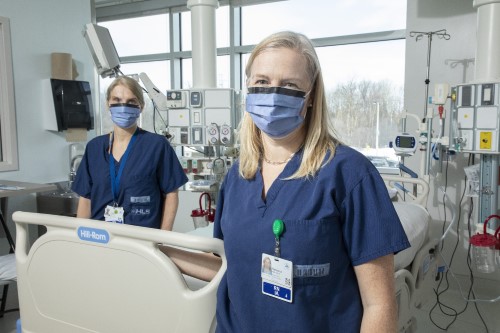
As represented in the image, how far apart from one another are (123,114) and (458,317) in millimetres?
2677

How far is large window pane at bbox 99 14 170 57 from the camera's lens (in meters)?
5.82

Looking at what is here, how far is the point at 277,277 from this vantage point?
3.17 feet

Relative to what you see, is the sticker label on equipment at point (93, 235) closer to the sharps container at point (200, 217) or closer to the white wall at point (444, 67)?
the sharps container at point (200, 217)

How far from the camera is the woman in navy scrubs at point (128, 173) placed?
2.02 m

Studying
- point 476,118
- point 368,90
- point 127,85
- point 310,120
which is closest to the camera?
point 310,120

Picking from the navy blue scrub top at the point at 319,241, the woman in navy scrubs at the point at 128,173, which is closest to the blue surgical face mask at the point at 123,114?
the woman in navy scrubs at the point at 128,173

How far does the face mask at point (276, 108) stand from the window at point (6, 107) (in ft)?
10.8

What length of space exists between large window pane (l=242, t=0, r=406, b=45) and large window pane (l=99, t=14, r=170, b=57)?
3.97 ft

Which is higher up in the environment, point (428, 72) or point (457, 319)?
point (428, 72)

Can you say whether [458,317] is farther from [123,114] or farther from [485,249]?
[123,114]

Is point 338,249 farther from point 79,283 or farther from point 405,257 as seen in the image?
point 405,257

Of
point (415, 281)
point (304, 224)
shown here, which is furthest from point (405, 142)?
point (304, 224)

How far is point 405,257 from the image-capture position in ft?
6.42

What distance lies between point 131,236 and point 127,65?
529 cm
